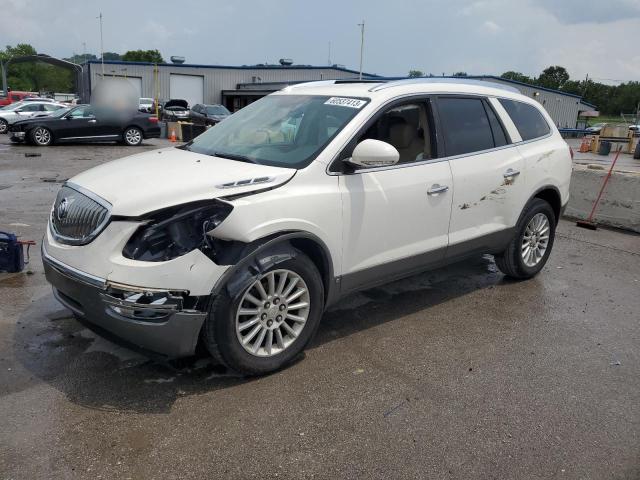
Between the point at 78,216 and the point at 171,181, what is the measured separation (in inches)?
24.0

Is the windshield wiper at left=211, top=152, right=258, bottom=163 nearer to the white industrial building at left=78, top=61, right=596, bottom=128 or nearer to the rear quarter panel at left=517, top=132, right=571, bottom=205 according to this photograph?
the rear quarter panel at left=517, top=132, right=571, bottom=205

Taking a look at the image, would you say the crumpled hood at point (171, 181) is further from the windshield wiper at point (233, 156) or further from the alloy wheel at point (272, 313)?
the alloy wheel at point (272, 313)

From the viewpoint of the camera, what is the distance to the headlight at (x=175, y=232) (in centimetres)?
301

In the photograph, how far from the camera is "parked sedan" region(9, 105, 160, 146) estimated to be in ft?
57.9

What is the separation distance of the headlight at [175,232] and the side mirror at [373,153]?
985mm

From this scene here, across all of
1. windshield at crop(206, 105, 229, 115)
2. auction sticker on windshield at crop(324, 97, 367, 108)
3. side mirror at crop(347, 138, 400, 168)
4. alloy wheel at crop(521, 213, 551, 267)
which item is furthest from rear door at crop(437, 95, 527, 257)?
windshield at crop(206, 105, 229, 115)

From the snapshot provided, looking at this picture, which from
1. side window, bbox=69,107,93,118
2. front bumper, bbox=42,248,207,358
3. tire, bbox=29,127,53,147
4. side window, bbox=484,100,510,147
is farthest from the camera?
side window, bbox=69,107,93,118

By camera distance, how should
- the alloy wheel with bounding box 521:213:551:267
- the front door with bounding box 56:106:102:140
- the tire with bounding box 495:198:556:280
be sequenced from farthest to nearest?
1. the front door with bounding box 56:106:102:140
2. the alloy wheel with bounding box 521:213:551:267
3. the tire with bounding box 495:198:556:280

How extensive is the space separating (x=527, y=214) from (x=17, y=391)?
14.7 feet

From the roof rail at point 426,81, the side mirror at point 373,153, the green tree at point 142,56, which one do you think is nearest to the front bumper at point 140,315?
the side mirror at point 373,153

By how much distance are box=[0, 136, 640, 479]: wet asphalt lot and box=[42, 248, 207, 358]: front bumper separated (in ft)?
1.25

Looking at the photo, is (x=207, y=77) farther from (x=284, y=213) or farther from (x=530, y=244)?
(x=284, y=213)

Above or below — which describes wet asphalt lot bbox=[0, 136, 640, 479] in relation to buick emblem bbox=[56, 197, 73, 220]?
below

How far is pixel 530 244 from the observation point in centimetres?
549
